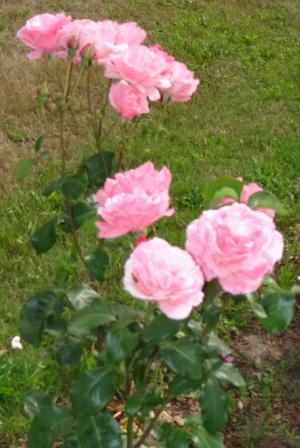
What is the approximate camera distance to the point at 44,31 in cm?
186

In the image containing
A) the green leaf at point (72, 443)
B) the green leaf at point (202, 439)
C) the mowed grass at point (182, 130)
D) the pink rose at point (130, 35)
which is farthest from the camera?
the mowed grass at point (182, 130)

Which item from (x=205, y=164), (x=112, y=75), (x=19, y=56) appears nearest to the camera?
(x=112, y=75)

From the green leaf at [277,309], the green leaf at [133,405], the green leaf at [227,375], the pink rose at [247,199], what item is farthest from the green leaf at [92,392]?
the pink rose at [247,199]

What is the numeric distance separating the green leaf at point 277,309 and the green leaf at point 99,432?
44 centimetres

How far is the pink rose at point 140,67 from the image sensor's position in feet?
5.70

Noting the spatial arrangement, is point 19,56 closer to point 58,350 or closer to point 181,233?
point 181,233

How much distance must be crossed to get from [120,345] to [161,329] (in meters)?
0.10

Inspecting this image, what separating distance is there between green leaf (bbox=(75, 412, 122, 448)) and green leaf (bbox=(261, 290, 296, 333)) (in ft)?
1.45

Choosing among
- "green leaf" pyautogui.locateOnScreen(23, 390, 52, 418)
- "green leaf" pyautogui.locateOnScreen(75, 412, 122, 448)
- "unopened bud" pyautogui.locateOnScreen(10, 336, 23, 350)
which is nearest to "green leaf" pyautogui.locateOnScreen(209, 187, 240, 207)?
"green leaf" pyautogui.locateOnScreen(75, 412, 122, 448)

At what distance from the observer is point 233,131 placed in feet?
17.4

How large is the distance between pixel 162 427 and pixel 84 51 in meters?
0.95

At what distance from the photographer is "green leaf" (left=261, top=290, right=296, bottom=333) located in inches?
66.3

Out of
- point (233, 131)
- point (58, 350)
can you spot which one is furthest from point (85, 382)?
point (233, 131)

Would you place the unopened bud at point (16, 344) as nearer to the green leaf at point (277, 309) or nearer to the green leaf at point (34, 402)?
the green leaf at point (34, 402)
